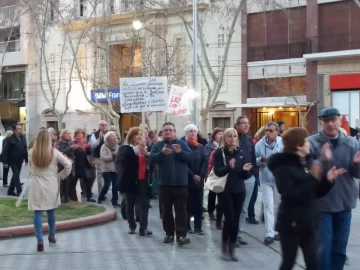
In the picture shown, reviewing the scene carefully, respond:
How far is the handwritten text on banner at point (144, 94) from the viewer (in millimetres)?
11000

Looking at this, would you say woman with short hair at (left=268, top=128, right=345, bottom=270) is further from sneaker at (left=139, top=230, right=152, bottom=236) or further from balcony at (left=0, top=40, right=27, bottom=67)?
balcony at (left=0, top=40, right=27, bottom=67)

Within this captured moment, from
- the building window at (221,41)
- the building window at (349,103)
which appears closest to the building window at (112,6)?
the building window at (221,41)

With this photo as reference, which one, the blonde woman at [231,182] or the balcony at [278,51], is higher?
the balcony at [278,51]

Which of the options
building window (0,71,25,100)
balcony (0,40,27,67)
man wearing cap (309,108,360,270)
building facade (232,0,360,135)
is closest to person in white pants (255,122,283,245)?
man wearing cap (309,108,360,270)

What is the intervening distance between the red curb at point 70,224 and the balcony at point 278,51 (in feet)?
76.5

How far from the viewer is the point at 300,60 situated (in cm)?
3309

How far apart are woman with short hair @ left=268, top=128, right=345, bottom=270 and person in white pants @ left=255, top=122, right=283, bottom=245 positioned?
3.20 m

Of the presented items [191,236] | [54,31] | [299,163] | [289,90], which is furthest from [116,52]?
[299,163]

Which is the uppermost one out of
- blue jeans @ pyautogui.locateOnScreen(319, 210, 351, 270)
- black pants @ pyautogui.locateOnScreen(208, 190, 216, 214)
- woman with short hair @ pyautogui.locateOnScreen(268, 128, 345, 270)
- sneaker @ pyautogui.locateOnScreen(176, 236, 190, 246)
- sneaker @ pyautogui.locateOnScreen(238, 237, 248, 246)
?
woman with short hair @ pyautogui.locateOnScreen(268, 128, 345, 270)

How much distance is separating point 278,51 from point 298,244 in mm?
29029

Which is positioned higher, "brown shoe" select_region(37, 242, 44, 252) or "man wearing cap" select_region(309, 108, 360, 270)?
"man wearing cap" select_region(309, 108, 360, 270)

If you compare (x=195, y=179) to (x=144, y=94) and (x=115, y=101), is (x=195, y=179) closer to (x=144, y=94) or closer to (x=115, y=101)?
(x=144, y=94)

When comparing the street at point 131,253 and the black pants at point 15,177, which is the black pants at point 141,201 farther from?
the black pants at point 15,177

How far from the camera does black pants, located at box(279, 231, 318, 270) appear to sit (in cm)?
543
